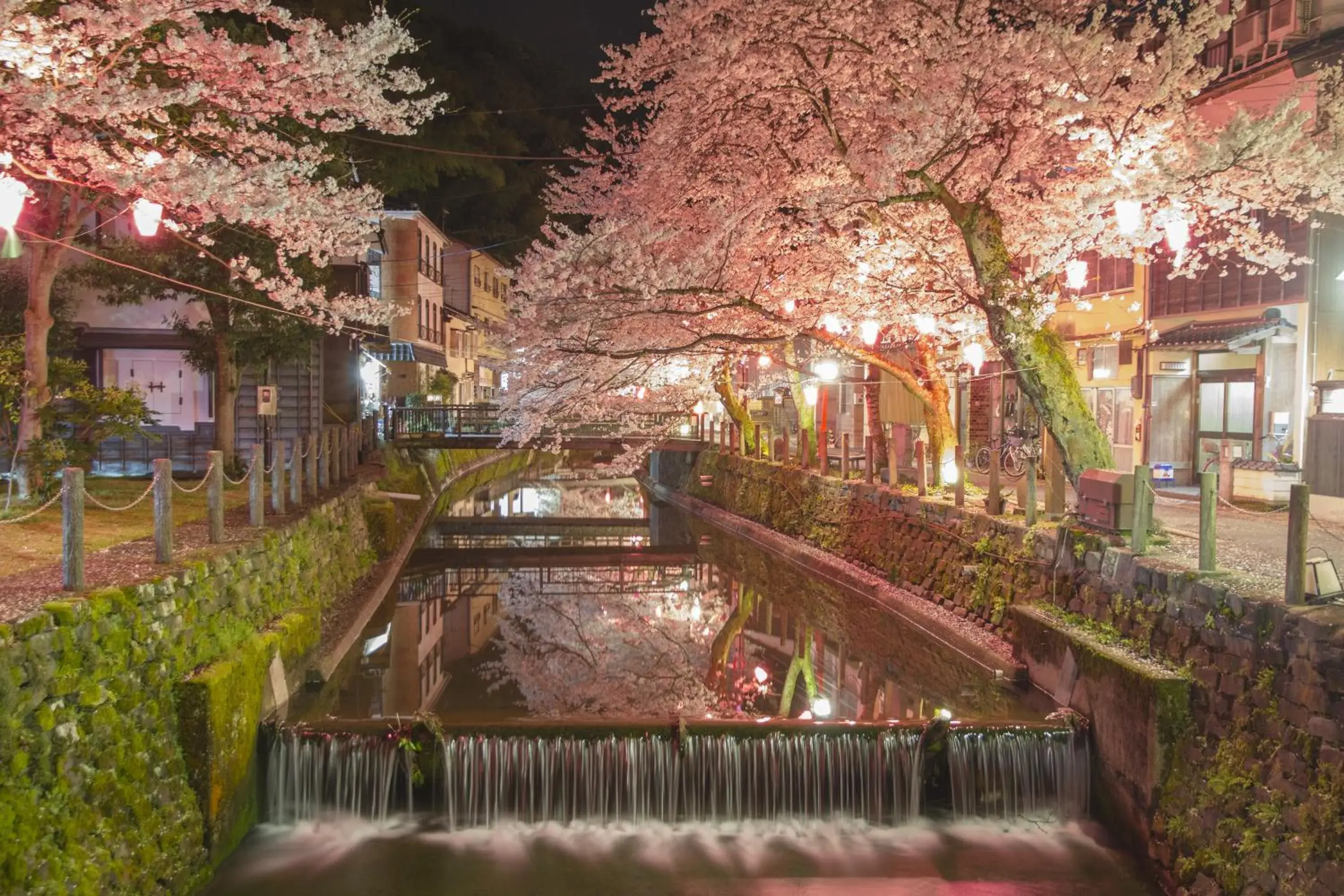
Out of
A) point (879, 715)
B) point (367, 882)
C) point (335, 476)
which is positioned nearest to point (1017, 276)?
point (879, 715)

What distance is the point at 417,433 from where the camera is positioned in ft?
98.5

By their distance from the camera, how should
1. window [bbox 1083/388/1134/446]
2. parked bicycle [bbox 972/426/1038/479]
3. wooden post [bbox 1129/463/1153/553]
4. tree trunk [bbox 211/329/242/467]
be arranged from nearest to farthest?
wooden post [bbox 1129/463/1153/553], tree trunk [bbox 211/329/242/467], window [bbox 1083/388/1134/446], parked bicycle [bbox 972/426/1038/479]

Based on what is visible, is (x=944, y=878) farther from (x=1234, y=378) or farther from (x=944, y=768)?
(x=1234, y=378)

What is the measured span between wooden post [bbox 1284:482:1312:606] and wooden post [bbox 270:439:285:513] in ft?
40.1

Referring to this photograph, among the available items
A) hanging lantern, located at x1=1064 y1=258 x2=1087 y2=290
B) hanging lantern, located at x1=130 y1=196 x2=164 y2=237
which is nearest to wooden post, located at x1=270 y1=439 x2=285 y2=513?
hanging lantern, located at x1=130 y1=196 x2=164 y2=237

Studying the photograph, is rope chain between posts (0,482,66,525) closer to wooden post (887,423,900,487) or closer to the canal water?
the canal water

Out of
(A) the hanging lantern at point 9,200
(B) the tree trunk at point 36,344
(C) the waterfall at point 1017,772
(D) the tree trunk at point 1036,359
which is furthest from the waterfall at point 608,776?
(B) the tree trunk at point 36,344

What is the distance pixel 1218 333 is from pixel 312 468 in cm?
1745

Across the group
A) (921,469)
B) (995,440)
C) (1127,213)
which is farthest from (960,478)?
(1127,213)

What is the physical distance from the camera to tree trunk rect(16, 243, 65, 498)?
41.7 ft

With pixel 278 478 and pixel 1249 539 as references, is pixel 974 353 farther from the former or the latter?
pixel 278 478

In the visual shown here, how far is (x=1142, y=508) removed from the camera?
10.5 m

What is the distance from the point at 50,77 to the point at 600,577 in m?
14.8

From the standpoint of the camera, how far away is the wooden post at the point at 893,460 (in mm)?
18250
